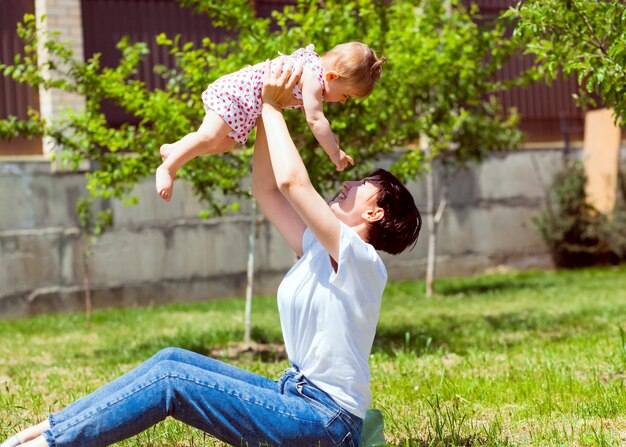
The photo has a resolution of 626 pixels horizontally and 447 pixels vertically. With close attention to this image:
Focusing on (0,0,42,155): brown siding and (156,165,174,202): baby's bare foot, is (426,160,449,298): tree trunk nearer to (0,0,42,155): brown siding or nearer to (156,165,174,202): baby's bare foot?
(0,0,42,155): brown siding

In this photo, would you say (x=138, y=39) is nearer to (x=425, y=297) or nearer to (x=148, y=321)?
(x=148, y=321)

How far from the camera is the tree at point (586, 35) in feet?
15.8

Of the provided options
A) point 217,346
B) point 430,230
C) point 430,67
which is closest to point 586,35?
point 430,67

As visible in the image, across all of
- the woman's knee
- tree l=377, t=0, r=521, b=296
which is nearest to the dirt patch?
tree l=377, t=0, r=521, b=296

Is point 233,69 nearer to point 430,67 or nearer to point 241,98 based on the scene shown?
point 430,67

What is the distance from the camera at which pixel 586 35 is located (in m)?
5.18

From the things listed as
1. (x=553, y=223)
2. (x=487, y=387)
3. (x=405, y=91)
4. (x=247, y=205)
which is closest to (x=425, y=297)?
(x=247, y=205)

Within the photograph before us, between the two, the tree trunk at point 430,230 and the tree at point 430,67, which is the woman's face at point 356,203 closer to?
the tree at point 430,67

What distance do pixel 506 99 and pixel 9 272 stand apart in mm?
8037

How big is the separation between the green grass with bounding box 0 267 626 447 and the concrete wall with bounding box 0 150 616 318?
47 cm

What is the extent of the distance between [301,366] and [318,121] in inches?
37.8

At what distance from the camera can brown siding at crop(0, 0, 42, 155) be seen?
10938 mm

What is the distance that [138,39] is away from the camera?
11805mm

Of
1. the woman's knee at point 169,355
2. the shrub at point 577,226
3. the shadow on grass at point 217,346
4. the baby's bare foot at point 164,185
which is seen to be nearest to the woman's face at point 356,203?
the baby's bare foot at point 164,185
